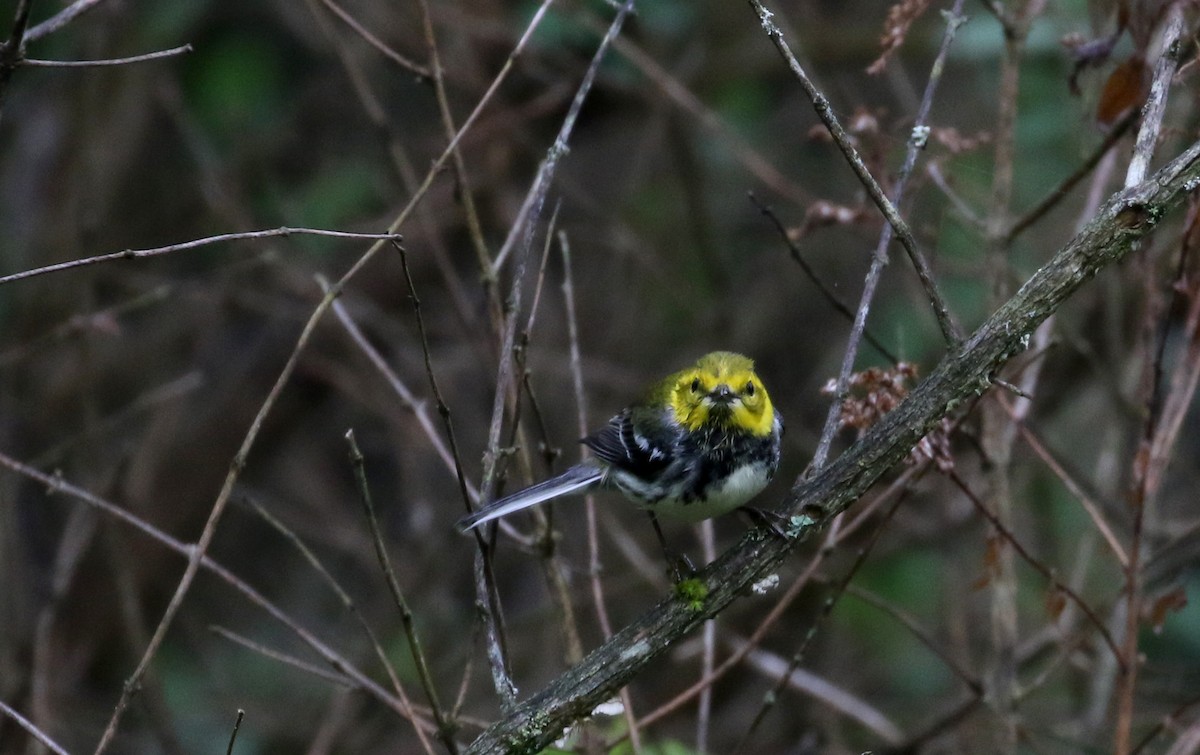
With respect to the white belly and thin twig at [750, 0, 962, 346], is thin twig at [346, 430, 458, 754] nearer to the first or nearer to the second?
the white belly

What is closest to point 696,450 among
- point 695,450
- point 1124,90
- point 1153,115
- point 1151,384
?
point 695,450

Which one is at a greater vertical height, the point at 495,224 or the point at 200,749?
the point at 495,224

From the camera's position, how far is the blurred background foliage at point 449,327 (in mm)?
5371

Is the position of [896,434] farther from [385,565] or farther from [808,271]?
[385,565]

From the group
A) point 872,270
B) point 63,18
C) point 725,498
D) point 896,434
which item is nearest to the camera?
point 63,18

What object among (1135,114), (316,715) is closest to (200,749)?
(316,715)

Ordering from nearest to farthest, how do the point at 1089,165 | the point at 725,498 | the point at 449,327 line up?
the point at 725,498 → the point at 1089,165 → the point at 449,327

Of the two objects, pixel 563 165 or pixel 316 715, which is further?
pixel 563 165

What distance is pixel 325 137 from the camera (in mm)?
6938

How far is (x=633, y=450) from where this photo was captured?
9.63ft

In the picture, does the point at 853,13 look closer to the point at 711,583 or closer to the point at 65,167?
the point at 65,167

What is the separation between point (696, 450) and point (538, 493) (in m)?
0.44

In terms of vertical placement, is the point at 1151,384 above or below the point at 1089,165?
below

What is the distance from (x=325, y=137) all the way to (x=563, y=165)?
131 cm
